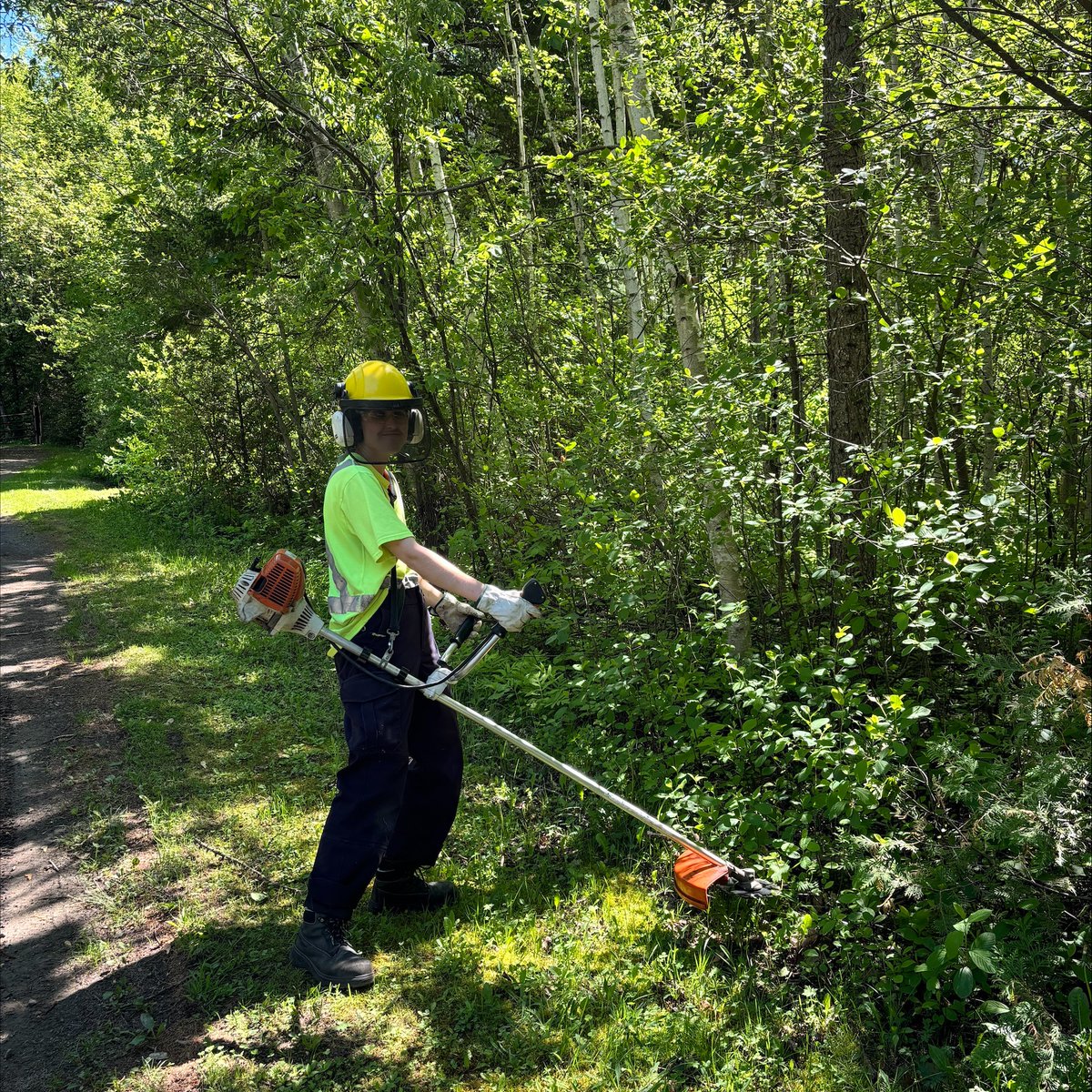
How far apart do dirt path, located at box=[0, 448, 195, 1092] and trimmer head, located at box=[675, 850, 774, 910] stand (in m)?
1.96

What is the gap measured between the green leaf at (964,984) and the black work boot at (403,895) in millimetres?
2192

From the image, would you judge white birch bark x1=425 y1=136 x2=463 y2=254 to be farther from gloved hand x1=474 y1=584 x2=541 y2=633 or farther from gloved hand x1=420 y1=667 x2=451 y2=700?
gloved hand x1=474 y1=584 x2=541 y2=633

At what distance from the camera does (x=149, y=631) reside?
28.5ft

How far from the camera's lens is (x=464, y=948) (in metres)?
3.86

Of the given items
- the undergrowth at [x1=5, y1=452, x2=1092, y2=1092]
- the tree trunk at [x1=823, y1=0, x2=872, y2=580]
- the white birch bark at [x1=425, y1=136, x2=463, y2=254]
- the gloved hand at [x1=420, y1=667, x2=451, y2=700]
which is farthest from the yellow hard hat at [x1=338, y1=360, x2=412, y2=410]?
the white birch bark at [x1=425, y1=136, x2=463, y2=254]

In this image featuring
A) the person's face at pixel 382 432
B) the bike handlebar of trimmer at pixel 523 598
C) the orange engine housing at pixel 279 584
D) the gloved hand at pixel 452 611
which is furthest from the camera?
the gloved hand at pixel 452 611

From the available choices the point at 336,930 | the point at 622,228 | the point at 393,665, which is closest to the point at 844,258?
the point at 622,228

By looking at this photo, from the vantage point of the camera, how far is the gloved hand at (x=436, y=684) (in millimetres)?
3792

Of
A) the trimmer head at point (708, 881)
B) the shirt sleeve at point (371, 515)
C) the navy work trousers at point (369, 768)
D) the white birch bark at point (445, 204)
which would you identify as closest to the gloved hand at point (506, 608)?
the shirt sleeve at point (371, 515)

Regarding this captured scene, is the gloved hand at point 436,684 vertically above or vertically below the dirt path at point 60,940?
above

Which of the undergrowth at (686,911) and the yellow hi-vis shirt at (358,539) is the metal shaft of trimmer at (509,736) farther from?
the undergrowth at (686,911)

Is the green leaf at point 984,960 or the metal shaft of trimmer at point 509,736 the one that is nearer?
the green leaf at point 984,960

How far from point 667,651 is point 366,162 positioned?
4667 mm

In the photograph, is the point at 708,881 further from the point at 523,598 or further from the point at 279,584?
the point at 279,584
